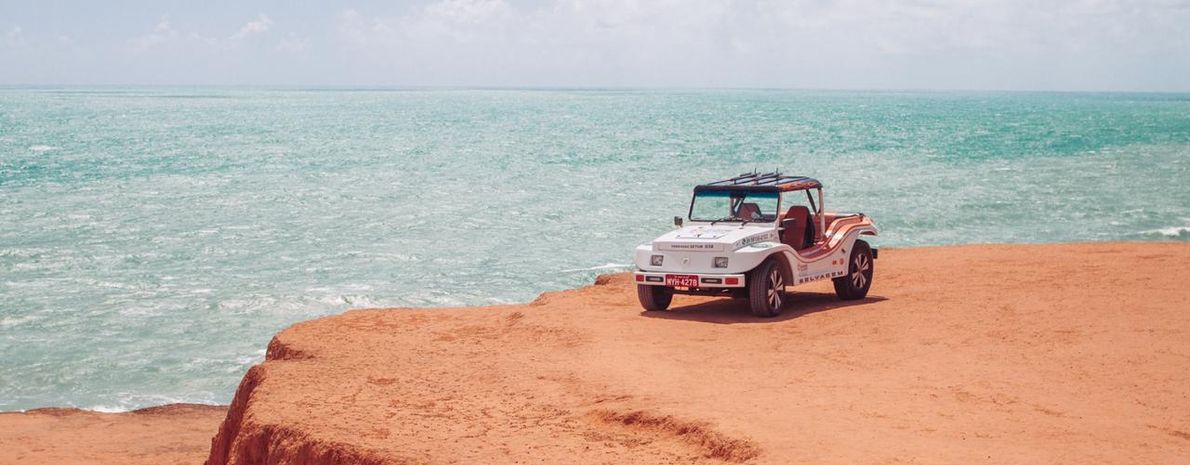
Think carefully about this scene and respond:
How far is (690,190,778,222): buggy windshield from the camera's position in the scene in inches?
603

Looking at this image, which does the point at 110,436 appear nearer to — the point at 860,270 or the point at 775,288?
the point at 775,288

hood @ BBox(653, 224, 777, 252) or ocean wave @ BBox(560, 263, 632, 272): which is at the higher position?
hood @ BBox(653, 224, 777, 252)

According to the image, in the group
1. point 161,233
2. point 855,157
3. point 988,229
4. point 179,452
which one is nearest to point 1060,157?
point 855,157

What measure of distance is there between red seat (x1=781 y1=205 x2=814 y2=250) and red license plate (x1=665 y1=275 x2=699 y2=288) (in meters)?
1.72

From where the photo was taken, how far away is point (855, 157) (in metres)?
60.1

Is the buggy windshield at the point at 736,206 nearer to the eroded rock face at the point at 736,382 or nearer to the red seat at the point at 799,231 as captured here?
the red seat at the point at 799,231

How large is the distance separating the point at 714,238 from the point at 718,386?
363cm

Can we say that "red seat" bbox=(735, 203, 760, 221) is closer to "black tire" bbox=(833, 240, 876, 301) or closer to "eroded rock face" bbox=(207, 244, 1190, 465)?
"eroded rock face" bbox=(207, 244, 1190, 465)

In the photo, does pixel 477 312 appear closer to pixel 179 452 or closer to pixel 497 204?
pixel 179 452

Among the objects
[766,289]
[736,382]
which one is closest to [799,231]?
[766,289]

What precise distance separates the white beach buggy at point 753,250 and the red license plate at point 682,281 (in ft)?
0.04

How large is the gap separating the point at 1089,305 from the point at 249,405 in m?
9.25

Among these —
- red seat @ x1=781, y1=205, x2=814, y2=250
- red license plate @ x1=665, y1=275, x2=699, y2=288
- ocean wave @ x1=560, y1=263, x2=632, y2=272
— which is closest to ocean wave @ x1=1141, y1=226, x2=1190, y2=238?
ocean wave @ x1=560, y1=263, x2=632, y2=272

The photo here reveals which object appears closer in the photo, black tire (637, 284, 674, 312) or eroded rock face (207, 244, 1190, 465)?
eroded rock face (207, 244, 1190, 465)
